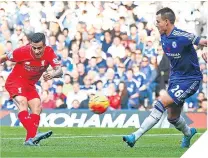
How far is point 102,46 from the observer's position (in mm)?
23234

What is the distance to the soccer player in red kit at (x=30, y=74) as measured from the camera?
13.8m

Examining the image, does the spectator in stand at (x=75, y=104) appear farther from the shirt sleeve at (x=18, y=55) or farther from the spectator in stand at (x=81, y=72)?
the shirt sleeve at (x=18, y=55)

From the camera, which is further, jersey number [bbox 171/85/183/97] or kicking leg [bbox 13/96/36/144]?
kicking leg [bbox 13/96/36/144]

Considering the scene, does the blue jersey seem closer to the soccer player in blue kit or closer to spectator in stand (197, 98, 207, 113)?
the soccer player in blue kit

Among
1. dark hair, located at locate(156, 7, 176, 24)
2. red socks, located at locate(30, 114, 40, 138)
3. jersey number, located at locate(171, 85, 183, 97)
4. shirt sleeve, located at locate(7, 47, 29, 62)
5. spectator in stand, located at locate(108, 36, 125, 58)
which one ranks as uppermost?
dark hair, located at locate(156, 7, 176, 24)

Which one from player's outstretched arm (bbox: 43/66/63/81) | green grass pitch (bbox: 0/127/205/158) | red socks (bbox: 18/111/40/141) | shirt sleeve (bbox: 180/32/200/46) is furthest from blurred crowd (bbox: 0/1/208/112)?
shirt sleeve (bbox: 180/32/200/46)

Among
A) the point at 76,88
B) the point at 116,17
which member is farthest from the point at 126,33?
the point at 76,88

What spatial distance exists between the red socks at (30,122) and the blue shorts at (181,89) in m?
2.62

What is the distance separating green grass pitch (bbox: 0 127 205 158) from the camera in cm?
1190

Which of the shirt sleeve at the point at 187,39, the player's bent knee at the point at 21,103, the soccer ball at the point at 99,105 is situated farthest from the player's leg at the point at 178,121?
the soccer ball at the point at 99,105

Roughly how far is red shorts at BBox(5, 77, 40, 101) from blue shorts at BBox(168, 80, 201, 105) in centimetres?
292

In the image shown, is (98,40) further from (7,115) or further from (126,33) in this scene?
(7,115)

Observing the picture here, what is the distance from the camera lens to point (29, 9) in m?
24.2

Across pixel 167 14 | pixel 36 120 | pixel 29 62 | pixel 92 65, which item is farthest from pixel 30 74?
pixel 92 65
